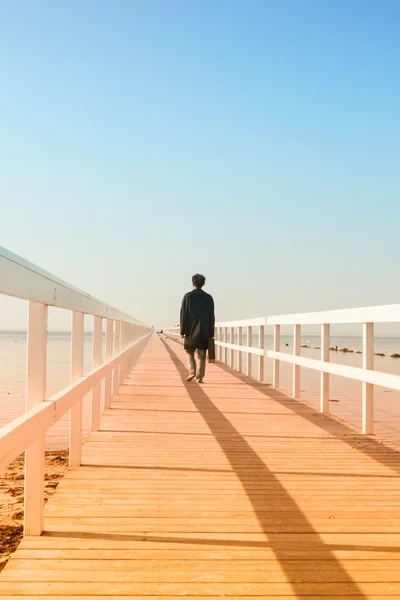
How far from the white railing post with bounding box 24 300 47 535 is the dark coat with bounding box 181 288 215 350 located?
24.4ft

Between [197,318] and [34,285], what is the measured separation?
7795 mm

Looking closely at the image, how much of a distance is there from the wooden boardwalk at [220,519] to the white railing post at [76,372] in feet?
0.51

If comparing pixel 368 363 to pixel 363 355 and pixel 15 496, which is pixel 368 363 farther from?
pixel 15 496

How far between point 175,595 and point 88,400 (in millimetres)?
8981

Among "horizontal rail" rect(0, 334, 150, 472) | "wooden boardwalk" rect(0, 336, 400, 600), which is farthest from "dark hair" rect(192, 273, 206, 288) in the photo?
"horizontal rail" rect(0, 334, 150, 472)

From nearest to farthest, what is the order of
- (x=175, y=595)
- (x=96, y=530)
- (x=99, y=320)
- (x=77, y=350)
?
(x=175, y=595) < (x=96, y=530) < (x=77, y=350) < (x=99, y=320)

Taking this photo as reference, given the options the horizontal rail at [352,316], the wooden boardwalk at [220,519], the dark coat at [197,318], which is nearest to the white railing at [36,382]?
the wooden boardwalk at [220,519]

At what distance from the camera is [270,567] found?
8.02 feet

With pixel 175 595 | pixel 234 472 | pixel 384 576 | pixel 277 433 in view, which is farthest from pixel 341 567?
pixel 277 433

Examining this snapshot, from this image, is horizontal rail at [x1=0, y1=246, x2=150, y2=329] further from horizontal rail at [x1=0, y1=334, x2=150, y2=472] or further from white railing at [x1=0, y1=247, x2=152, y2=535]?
horizontal rail at [x1=0, y1=334, x2=150, y2=472]

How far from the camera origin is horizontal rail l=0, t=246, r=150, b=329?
2.13 metres

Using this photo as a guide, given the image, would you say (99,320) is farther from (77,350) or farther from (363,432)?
(363,432)

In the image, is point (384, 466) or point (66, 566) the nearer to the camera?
point (66, 566)

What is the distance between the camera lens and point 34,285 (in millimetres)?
2545
